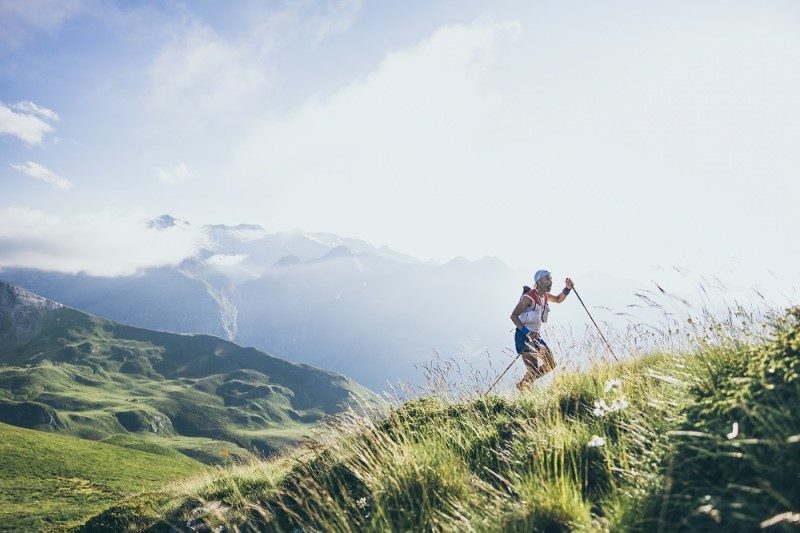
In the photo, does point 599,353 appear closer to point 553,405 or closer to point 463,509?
point 553,405

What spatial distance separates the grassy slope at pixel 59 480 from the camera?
17.9 meters

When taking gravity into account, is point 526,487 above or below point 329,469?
above

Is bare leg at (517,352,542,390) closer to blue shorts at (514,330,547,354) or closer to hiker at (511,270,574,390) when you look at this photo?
hiker at (511,270,574,390)

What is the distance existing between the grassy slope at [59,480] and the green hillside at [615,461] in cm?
1016

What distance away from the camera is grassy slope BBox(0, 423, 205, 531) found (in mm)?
17917

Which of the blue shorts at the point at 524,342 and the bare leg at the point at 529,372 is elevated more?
the blue shorts at the point at 524,342

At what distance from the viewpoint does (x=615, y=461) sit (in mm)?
4695

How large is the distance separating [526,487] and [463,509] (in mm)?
579

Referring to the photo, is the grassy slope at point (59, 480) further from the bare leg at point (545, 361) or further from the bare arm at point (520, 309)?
the bare leg at point (545, 361)

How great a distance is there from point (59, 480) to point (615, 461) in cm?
3758

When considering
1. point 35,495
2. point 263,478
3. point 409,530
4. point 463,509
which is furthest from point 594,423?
point 35,495

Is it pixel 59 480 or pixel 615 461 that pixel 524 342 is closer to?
pixel 615 461

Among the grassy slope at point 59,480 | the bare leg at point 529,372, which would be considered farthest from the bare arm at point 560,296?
the grassy slope at point 59,480

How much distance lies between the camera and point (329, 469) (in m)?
6.95
